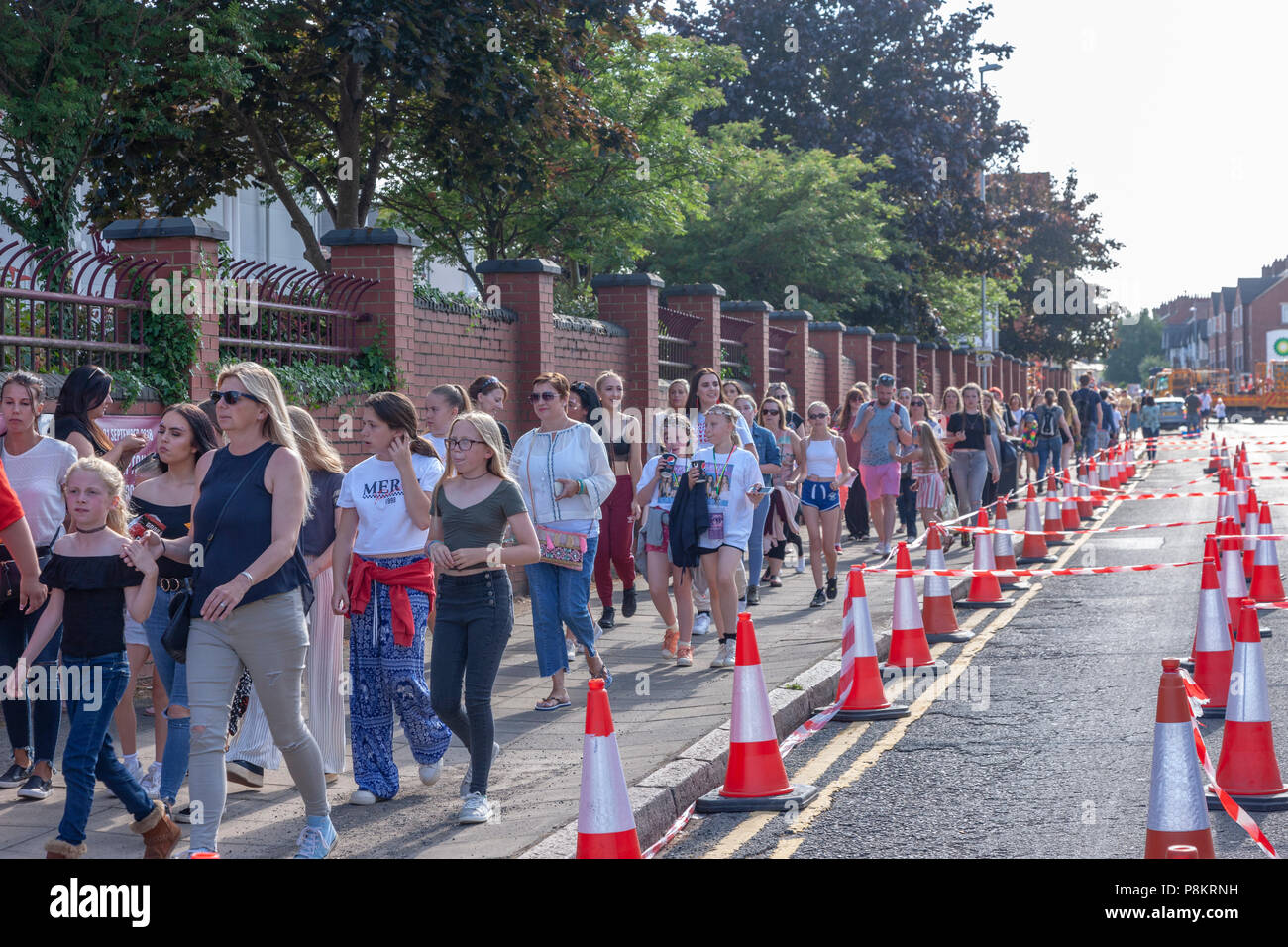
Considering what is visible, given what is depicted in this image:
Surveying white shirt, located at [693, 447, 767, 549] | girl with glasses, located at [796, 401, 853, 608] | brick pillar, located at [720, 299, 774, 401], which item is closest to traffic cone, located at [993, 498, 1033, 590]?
girl with glasses, located at [796, 401, 853, 608]

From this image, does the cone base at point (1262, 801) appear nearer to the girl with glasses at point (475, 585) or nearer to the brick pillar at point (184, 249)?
the girl with glasses at point (475, 585)

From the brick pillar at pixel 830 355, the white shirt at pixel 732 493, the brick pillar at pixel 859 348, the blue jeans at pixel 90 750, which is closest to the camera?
the blue jeans at pixel 90 750

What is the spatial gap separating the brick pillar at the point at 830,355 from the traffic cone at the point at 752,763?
19536mm

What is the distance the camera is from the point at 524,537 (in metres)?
6.38

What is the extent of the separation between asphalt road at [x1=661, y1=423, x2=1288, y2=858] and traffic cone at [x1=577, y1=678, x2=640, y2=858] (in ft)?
2.74

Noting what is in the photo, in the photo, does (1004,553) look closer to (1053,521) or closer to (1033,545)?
(1033,545)

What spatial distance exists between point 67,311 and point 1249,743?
6.63m

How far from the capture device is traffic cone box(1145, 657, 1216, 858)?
15.7 feet

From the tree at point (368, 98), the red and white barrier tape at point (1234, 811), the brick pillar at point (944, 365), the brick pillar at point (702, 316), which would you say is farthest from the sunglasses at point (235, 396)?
the brick pillar at point (944, 365)

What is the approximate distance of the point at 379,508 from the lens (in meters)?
6.58

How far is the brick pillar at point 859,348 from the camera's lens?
28.2m

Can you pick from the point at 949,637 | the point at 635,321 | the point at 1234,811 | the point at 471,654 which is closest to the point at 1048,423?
the point at 635,321

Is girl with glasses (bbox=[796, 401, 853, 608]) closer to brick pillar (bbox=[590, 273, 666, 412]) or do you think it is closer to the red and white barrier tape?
brick pillar (bbox=[590, 273, 666, 412])
